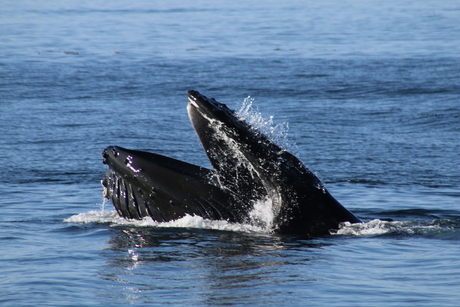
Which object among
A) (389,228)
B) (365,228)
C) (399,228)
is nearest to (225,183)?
(365,228)

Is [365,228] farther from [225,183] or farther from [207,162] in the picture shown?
[207,162]

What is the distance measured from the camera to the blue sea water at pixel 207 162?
6.64m

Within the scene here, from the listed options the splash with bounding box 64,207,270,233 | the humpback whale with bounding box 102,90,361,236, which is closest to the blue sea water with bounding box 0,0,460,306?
the splash with bounding box 64,207,270,233

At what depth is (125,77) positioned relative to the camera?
906 inches

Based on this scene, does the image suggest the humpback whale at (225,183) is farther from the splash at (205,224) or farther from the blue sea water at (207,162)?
the blue sea water at (207,162)

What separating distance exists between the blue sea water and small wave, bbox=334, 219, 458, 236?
24 mm

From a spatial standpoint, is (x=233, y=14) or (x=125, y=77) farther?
(x=233, y=14)

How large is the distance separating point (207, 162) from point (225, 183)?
245 inches

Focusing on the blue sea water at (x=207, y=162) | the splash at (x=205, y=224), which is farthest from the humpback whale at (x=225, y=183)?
the blue sea water at (x=207, y=162)

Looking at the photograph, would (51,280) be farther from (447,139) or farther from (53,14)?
(53,14)

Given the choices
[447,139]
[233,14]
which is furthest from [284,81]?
[233,14]

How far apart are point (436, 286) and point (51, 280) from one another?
3.13 metres

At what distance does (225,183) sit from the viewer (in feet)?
25.4

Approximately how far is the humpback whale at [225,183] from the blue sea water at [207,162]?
0.19 meters
